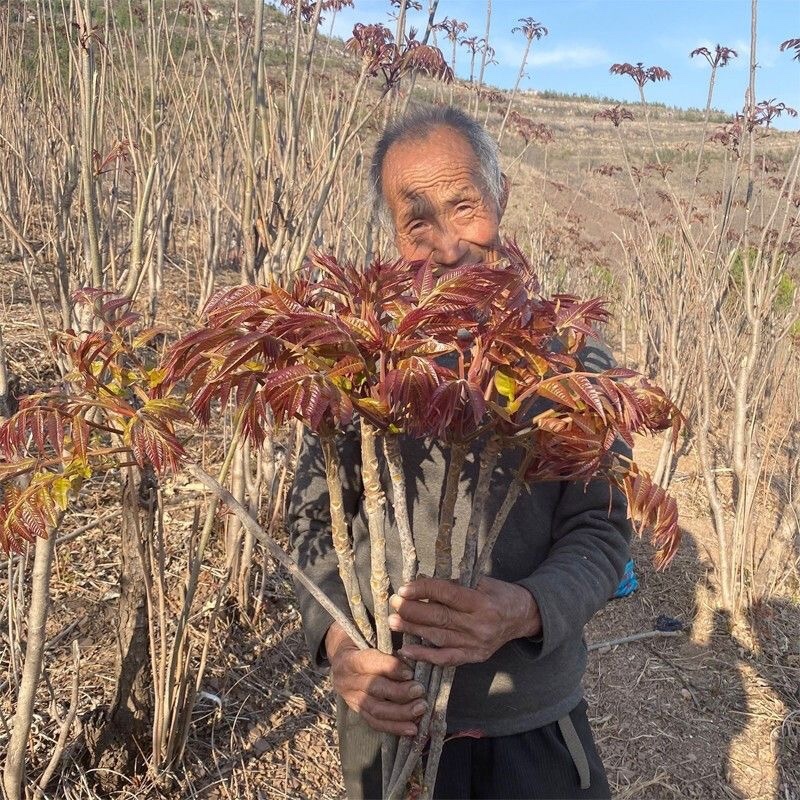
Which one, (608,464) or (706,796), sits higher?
(608,464)

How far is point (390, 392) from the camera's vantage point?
2.16ft

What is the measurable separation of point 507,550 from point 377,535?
0.37 metres

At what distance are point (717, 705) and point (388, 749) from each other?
2.56 metres

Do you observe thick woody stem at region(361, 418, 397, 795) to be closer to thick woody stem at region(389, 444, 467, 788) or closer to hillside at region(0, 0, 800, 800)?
thick woody stem at region(389, 444, 467, 788)

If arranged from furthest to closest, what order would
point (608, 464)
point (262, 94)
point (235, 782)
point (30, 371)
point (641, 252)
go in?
point (641, 252)
point (30, 371)
point (235, 782)
point (262, 94)
point (608, 464)

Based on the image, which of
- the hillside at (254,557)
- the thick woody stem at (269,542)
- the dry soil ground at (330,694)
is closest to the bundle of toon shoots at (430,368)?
the thick woody stem at (269,542)

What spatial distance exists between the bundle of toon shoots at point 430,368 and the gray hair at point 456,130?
45 centimetres

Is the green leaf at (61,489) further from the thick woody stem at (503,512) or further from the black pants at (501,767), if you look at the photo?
the black pants at (501,767)

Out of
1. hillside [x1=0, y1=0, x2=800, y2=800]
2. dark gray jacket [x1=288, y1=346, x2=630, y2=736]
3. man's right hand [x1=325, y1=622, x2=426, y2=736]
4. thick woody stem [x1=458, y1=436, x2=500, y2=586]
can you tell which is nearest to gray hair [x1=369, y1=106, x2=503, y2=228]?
hillside [x1=0, y1=0, x2=800, y2=800]

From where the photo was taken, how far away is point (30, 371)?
345 centimetres

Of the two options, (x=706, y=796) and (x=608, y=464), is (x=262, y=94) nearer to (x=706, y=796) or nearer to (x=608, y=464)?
(x=608, y=464)

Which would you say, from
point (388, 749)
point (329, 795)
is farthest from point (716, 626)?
point (388, 749)

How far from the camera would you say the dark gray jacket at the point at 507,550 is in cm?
114

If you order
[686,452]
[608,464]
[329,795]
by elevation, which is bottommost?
[329,795]
